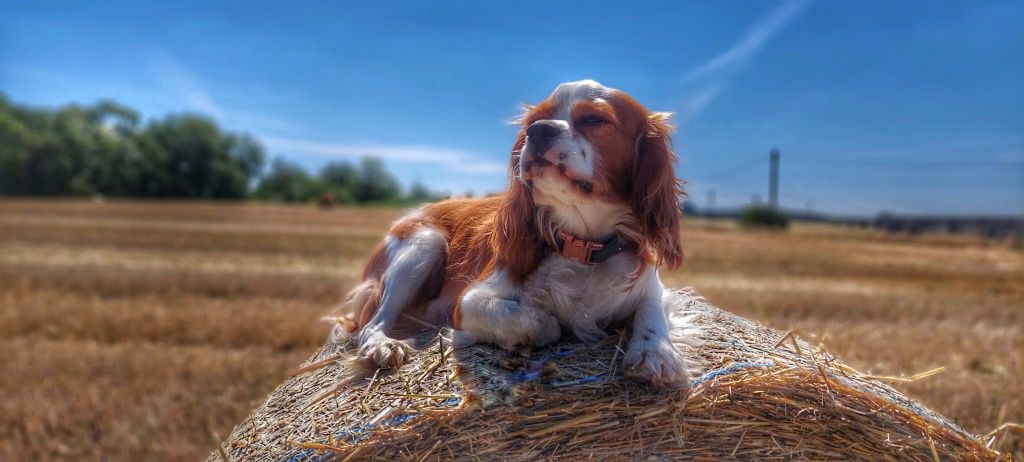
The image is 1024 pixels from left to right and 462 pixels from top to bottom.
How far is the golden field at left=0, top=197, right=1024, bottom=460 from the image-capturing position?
17.4ft

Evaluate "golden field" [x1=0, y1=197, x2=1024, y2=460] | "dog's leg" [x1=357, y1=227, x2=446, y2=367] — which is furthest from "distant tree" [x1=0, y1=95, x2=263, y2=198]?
"dog's leg" [x1=357, y1=227, x2=446, y2=367]

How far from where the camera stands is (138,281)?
34.5 feet

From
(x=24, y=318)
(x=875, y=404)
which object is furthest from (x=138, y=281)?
(x=875, y=404)

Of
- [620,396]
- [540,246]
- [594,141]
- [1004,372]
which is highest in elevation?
[594,141]

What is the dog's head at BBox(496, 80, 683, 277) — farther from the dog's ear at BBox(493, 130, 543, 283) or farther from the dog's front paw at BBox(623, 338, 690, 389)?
the dog's front paw at BBox(623, 338, 690, 389)

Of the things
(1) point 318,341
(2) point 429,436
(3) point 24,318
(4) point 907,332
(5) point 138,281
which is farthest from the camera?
(5) point 138,281

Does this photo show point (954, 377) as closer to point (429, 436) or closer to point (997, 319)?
point (997, 319)

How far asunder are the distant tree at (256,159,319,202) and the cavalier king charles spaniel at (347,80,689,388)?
282 feet

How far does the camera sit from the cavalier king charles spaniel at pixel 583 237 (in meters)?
2.42

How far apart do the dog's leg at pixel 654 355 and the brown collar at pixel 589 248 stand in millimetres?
304

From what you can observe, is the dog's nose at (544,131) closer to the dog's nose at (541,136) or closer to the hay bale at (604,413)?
the dog's nose at (541,136)

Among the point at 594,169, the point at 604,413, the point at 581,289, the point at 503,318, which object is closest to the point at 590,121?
the point at 594,169

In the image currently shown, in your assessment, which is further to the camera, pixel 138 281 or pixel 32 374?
pixel 138 281

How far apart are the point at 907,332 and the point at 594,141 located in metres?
6.42
